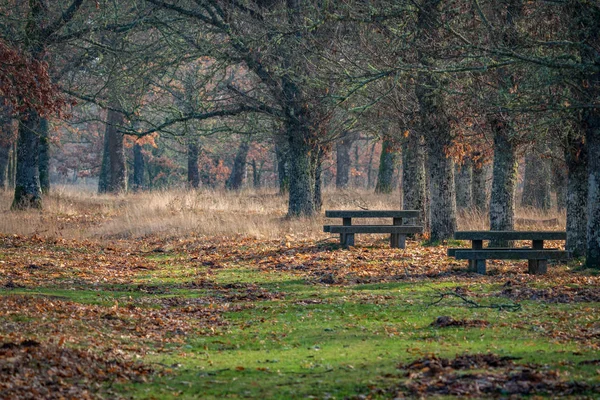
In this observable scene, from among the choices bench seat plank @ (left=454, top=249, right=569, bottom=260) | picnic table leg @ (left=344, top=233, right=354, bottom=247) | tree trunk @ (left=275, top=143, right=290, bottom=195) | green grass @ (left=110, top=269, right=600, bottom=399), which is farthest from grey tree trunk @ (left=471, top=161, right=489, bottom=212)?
green grass @ (left=110, top=269, right=600, bottom=399)

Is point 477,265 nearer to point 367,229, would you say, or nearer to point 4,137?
point 367,229

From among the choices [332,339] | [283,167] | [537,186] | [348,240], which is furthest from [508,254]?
[283,167]

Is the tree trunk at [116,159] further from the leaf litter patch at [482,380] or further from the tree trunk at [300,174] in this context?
the leaf litter patch at [482,380]

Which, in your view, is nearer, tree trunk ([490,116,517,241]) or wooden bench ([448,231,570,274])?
wooden bench ([448,231,570,274])

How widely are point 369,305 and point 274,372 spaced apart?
3.97 meters

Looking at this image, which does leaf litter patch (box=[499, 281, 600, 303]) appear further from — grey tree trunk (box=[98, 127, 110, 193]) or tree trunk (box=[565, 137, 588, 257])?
grey tree trunk (box=[98, 127, 110, 193])

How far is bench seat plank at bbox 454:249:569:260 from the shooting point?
45.8 ft

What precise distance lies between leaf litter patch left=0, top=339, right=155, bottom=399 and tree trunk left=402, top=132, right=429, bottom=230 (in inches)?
585

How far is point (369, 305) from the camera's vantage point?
11156 millimetres

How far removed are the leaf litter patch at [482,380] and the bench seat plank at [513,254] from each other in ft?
21.9

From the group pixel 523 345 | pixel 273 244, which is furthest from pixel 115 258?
pixel 523 345

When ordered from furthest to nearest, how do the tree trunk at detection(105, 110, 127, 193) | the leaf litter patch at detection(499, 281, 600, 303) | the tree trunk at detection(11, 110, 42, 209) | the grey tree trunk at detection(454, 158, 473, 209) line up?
the tree trunk at detection(105, 110, 127, 193) → the grey tree trunk at detection(454, 158, 473, 209) → the tree trunk at detection(11, 110, 42, 209) → the leaf litter patch at detection(499, 281, 600, 303)

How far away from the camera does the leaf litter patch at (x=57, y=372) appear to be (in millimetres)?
6305

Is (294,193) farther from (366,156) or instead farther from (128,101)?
(366,156)
